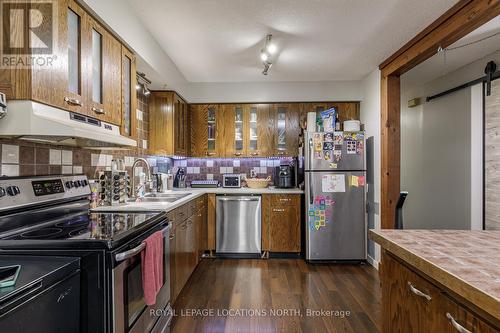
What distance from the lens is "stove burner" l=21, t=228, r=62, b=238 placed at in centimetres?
124

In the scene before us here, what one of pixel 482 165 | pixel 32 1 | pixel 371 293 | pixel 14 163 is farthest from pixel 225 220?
pixel 482 165

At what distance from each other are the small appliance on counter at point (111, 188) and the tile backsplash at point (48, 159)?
11 cm

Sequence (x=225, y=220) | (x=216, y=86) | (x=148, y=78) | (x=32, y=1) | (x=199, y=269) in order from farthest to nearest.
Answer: (x=216, y=86)
(x=225, y=220)
(x=199, y=269)
(x=148, y=78)
(x=32, y=1)

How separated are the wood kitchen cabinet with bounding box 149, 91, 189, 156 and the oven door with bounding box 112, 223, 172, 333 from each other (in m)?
1.67

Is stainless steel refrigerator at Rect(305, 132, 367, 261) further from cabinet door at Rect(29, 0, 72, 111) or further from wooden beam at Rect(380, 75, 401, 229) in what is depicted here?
cabinet door at Rect(29, 0, 72, 111)

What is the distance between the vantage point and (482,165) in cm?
302

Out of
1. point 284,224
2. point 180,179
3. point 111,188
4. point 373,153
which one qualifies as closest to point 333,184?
point 373,153

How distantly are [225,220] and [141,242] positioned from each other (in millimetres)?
2130

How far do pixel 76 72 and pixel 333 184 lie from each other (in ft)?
9.32

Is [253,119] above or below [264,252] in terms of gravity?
above

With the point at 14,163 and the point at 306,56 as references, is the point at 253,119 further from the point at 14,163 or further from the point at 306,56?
the point at 14,163

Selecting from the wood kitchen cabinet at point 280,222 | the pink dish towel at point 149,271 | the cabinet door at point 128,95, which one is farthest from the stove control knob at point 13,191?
the wood kitchen cabinet at point 280,222

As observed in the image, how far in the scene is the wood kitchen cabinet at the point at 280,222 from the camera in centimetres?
349

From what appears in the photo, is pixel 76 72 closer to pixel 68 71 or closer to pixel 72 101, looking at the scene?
Result: pixel 68 71
